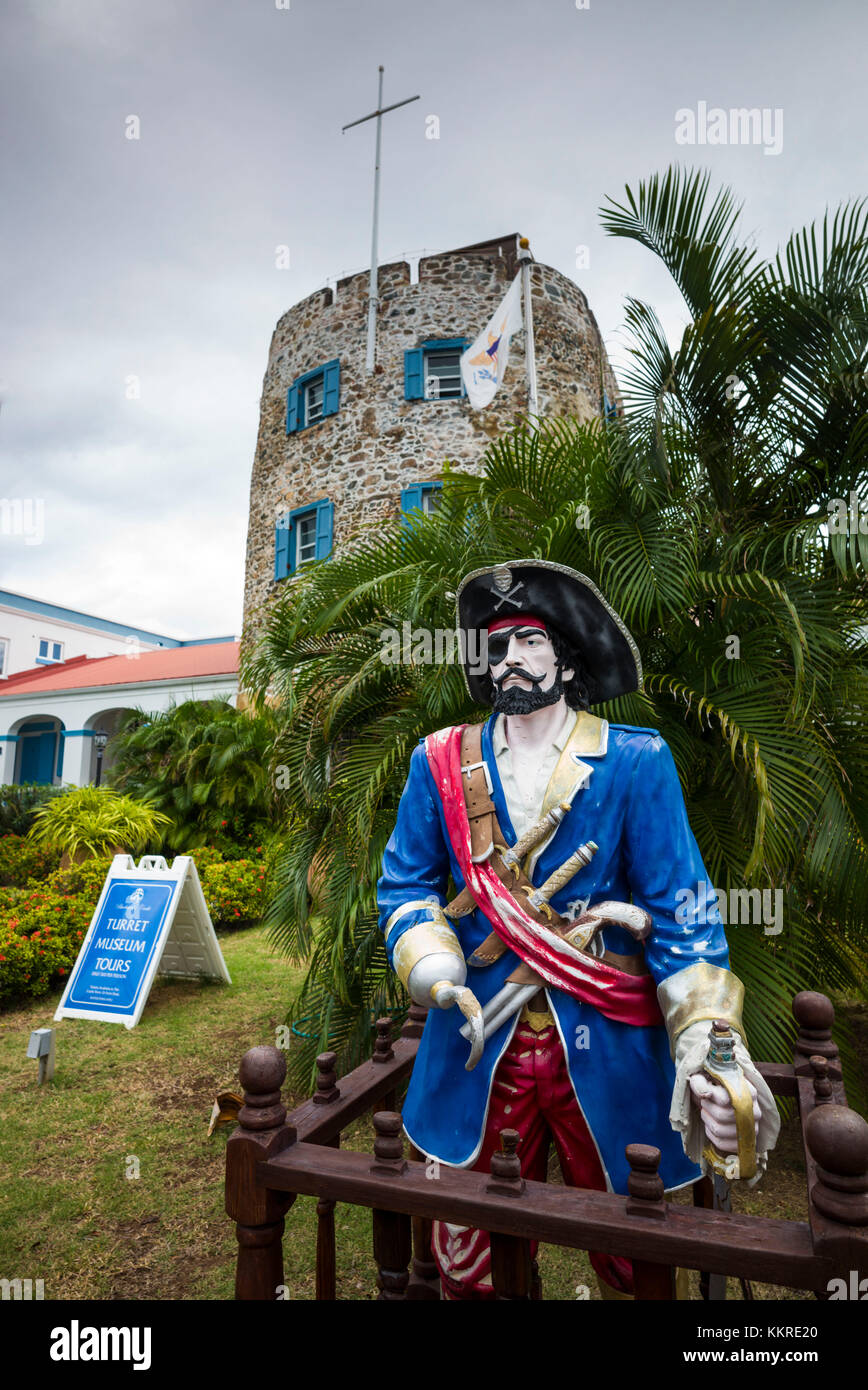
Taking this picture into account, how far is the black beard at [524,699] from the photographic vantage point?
1892 mm

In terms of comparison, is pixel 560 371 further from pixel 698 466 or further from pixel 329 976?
pixel 329 976

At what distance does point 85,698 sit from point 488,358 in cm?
1225

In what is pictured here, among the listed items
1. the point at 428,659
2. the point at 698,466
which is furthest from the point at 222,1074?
the point at 698,466

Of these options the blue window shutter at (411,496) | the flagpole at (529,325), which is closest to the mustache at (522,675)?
the flagpole at (529,325)

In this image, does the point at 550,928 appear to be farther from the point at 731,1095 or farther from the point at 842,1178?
the point at 842,1178

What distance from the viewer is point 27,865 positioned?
33.2 ft

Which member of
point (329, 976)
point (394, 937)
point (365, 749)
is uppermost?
point (365, 749)

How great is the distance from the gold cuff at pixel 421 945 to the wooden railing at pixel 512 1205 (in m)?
0.29

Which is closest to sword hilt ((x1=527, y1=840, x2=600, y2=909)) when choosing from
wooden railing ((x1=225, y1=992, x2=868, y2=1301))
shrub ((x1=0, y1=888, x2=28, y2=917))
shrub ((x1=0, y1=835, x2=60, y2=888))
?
wooden railing ((x1=225, y1=992, x2=868, y2=1301))

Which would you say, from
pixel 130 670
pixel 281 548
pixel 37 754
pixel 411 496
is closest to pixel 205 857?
pixel 281 548

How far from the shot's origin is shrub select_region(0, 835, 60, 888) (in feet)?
32.9

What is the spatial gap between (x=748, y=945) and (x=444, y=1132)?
5.90ft
